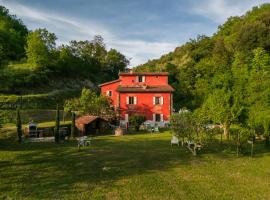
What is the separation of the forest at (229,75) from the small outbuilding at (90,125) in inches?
454

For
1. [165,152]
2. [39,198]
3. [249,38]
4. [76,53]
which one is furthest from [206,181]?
[76,53]

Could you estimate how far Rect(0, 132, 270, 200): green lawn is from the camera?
15.5 metres

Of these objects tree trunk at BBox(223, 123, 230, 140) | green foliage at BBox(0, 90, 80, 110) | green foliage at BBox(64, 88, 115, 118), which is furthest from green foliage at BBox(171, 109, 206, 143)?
green foliage at BBox(0, 90, 80, 110)

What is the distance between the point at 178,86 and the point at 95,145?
123ft

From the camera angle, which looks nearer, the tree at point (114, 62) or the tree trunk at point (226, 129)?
the tree trunk at point (226, 129)

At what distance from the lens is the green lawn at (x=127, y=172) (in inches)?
611

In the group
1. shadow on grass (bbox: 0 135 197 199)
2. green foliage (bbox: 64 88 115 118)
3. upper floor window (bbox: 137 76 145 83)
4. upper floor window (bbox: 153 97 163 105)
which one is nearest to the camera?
shadow on grass (bbox: 0 135 197 199)

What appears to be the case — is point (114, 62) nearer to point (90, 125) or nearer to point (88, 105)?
point (88, 105)

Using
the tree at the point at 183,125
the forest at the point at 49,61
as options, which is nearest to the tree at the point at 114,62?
the forest at the point at 49,61

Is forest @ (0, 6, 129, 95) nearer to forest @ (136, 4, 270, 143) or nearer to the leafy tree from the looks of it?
forest @ (136, 4, 270, 143)

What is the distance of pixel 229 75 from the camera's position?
1287 inches

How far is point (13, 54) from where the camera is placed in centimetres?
7006

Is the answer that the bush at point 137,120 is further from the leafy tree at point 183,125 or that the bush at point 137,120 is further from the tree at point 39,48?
the tree at point 39,48

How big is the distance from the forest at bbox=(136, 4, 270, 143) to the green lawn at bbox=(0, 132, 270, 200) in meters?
3.67
